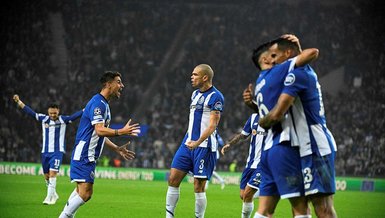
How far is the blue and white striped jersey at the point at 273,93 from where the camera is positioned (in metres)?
6.29

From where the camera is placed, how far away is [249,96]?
6.86 m

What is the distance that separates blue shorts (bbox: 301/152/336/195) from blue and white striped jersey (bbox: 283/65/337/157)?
2.5 inches

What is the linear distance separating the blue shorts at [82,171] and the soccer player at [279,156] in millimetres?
3330

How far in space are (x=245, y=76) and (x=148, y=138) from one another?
23.1 ft

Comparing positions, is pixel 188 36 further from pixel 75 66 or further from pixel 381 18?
pixel 381 18

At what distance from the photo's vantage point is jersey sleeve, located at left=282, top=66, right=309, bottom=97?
6.11m

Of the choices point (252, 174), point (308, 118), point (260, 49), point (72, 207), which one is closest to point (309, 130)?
point (308, 118)

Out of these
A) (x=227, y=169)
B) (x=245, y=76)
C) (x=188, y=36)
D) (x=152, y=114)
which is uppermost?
(x=188, y=36)

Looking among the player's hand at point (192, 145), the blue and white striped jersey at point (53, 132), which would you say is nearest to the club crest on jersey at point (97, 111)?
the player's hand at point (192, 145)

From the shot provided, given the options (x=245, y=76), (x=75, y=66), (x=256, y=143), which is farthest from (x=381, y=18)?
(x=256, y=143)

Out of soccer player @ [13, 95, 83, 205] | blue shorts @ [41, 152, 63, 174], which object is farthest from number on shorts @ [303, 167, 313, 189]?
blue shorts @ [41, 152, 63, 174]

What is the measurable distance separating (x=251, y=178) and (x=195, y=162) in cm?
100

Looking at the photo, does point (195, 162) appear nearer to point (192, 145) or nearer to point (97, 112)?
point (192, 145)

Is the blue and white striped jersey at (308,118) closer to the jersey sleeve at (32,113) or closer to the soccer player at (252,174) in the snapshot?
the soccer player at (252,174)
